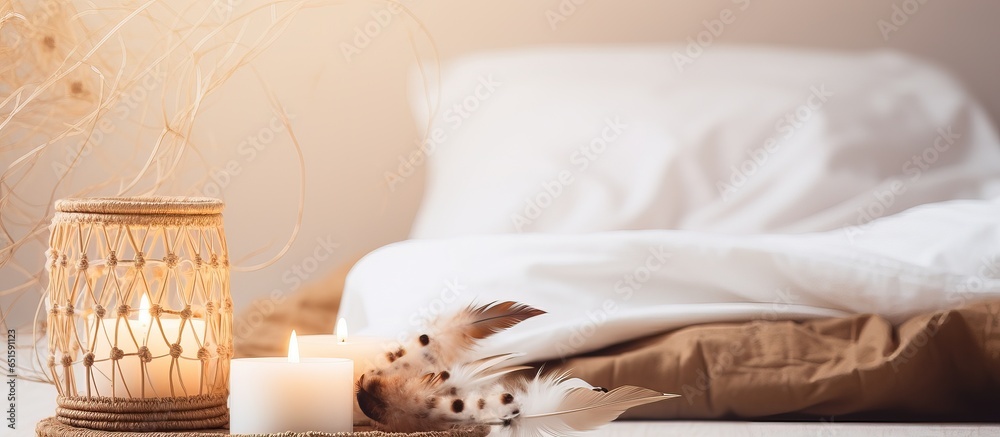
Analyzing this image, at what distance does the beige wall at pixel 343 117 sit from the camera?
2365mm

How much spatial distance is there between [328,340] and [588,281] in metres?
0.39

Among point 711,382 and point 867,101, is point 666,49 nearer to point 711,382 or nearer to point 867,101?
point 867,101

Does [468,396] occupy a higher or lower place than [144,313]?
lower

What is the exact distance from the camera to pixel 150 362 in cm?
69

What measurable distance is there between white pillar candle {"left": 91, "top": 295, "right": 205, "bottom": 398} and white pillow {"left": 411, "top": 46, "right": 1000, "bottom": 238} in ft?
3.63

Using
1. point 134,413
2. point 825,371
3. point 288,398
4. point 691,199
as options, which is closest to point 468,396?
point 288,398

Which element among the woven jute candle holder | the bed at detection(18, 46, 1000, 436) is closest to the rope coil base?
the woven jute candle holder

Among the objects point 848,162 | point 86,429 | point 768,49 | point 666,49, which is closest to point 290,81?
point 666,49

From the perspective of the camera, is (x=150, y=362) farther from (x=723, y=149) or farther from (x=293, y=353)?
(x=723, y=149)

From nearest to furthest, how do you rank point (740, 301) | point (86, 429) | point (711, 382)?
point (86, 429) < point (711, 382) < point (740, 301)

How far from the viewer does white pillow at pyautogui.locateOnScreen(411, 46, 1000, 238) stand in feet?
5.71

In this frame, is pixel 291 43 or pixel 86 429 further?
pixel 291 43

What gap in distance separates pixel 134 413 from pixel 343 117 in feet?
5.82

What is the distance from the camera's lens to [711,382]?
0.94m
